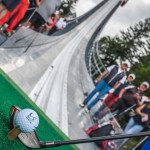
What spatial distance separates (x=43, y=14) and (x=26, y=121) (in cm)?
525

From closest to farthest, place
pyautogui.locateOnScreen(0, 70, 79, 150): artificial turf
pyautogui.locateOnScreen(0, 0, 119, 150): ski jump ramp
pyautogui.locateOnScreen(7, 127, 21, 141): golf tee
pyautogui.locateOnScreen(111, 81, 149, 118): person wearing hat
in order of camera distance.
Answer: pyautogui.locateOnScreen(7, 127, 21, 141): golf tee, pyautogui.locateOnScreen(0, 70, 79, 150): artificial turf, pyautogui.locateOnScreen(0, 0, 119, 150): ski jump ramp, pyautogui.locateOnScreen(111, 81, 149, 118): person wearing hat

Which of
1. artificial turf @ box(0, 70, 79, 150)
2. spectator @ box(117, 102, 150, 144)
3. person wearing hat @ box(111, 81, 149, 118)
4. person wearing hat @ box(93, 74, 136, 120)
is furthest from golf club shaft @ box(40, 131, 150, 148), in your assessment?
person wearing hat @ box(111, 81, 149, 118)

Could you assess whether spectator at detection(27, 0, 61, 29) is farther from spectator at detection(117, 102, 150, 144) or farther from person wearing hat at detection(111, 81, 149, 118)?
spectator at detection(117, 102, 150, 144)

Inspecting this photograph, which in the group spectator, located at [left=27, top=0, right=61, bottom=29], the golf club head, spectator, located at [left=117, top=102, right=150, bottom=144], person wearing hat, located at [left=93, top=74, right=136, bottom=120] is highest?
spectator, located at [left=27, top=0, right=61, bottom=29]

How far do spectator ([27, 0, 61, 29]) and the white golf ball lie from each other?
16.2 feet

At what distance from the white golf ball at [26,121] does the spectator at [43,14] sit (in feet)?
16.2

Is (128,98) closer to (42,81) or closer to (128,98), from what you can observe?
(128,98)

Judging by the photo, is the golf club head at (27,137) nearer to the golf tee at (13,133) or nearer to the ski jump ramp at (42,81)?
the golf tee at (13,133)

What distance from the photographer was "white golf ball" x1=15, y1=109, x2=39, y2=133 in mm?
1752

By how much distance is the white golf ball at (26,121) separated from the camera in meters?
1.75

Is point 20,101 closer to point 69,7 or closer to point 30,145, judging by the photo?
point 30,145

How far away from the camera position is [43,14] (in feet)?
20.9

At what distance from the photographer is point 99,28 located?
64.0ft

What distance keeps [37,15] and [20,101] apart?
13.0ft
